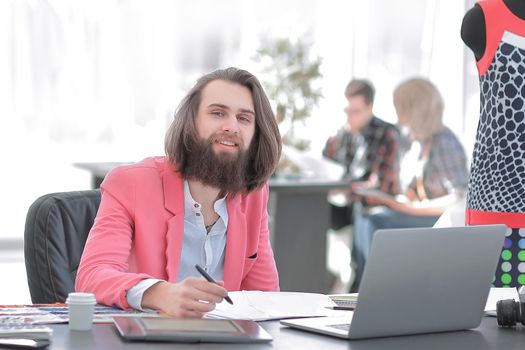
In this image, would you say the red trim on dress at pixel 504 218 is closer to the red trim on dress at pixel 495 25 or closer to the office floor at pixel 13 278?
the red trim on dress at pixel 495 25

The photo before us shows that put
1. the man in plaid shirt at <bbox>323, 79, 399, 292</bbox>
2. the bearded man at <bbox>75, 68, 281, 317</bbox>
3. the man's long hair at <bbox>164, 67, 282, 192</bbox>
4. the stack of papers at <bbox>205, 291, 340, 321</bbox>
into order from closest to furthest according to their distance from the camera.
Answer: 1. the stack of papers at <bbox>205, 291, 340, 321</bbox>
2. the bearded man at <bbox>75, 68, 281, 317</bbox>
3. the man's long hair at <bbox>164, 67, 282, 192</bbox>
4. the man in plaid shirt at <bbox>323, 79, 399, 292</bbox>

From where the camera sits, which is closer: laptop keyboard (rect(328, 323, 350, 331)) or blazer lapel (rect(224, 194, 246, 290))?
laptop keyboard (rect(328, 323, 350, 331))

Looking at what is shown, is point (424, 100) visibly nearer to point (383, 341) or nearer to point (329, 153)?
point (329, 153)

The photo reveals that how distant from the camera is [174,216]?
103 inches

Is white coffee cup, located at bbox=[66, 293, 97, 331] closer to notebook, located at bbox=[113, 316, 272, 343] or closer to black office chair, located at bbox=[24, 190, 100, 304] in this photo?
notebook, located at bbox=[113, 316, 272, 343]

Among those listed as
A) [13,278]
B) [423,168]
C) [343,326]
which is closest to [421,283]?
[343,326]

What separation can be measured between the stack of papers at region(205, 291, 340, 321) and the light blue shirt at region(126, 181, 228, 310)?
269 millimetres

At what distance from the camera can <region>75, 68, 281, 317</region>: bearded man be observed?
2578 mm

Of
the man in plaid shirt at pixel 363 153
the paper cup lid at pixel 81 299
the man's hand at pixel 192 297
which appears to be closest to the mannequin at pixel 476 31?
the man's hand at pixel 192 297

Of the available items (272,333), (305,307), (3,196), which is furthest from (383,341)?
(3,196)

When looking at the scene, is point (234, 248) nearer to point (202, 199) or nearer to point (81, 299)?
point (202, 199)

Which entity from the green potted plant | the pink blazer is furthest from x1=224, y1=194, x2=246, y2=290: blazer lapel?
the green potted plant

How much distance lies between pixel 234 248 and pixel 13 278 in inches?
199

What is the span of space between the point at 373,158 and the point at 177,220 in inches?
174
